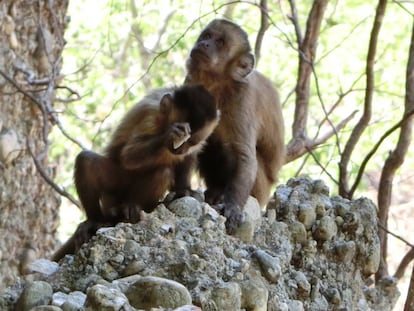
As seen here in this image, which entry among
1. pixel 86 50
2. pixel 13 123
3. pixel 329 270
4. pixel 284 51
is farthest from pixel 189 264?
pixel 86 50

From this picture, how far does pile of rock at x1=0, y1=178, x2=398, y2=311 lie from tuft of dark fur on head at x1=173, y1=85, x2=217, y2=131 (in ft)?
1.34

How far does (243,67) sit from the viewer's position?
4996 millimetres

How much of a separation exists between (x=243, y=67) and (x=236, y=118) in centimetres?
35

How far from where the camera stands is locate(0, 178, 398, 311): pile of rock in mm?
2484

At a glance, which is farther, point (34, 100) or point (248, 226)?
point (34, 100)

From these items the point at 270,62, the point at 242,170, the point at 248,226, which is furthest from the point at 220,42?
the point at 270,62

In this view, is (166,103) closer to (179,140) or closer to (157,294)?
(179,140)

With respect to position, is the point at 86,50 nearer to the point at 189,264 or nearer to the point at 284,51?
the point at 284,51

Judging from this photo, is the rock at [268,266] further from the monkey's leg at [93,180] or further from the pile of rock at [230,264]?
the monkey's leg at [93,180]

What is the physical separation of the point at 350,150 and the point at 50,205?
219 cm

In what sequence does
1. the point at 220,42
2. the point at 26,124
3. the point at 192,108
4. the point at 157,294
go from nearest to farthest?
the point at 157,294 → the point at 192,108 → the point at 220,42 → the point at 26,124

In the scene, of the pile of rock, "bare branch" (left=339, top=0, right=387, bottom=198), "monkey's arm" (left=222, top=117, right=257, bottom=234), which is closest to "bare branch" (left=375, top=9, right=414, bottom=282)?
"bare branch" (left=339, top=0, right=387, bottom=198)

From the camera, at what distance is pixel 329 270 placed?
11.3ft

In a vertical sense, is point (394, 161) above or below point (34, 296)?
above
